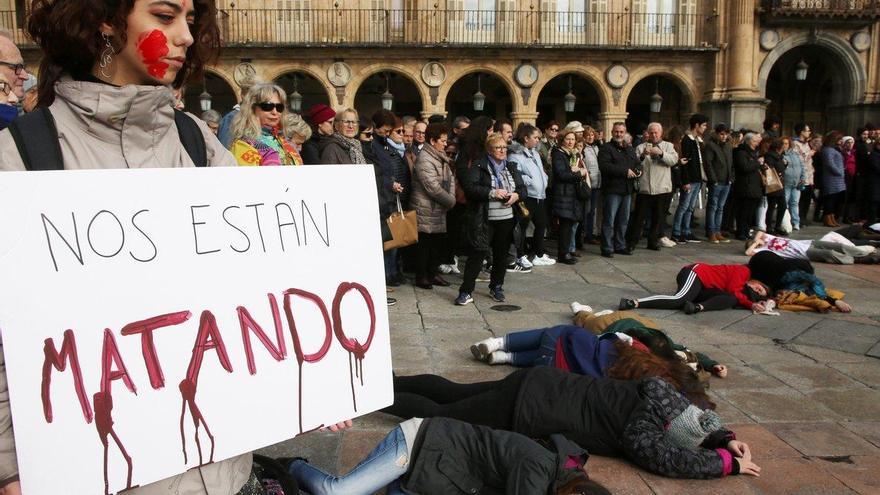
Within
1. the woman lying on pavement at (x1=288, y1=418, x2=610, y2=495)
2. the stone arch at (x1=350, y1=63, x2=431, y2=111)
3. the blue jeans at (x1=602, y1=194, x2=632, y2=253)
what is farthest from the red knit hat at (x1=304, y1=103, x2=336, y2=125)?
the stone arch at (x1=350, y1=63, x2=431, y2=111)

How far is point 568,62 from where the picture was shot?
21828 mm

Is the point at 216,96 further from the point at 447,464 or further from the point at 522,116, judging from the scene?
the point at 447,464

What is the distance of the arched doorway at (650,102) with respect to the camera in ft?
81.5

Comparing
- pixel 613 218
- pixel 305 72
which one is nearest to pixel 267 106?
pixel 613 218

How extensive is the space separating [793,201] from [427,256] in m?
7.81

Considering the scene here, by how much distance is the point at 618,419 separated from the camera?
11.1ft

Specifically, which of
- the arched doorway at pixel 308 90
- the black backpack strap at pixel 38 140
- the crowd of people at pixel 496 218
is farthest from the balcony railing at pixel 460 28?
the black backpack strap at pixel 38 140

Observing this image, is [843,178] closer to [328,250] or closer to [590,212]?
[590,212]

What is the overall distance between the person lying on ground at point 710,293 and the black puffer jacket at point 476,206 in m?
1.45

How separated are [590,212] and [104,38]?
9.71 metres

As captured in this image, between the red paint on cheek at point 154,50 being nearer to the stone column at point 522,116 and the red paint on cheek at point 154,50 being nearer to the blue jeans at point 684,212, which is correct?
the blue jeans at point 684,212

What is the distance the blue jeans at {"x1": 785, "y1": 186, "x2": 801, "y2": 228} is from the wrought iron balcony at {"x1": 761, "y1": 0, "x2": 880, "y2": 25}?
10.7 m

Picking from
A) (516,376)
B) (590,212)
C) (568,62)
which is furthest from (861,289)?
(568,62)

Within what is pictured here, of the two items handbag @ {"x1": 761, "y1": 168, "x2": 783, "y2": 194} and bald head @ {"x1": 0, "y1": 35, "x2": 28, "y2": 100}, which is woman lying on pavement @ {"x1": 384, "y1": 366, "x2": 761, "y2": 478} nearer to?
bald head @ {"x1": 0, "y1": 35, "x2": 28, "y2": 100}
